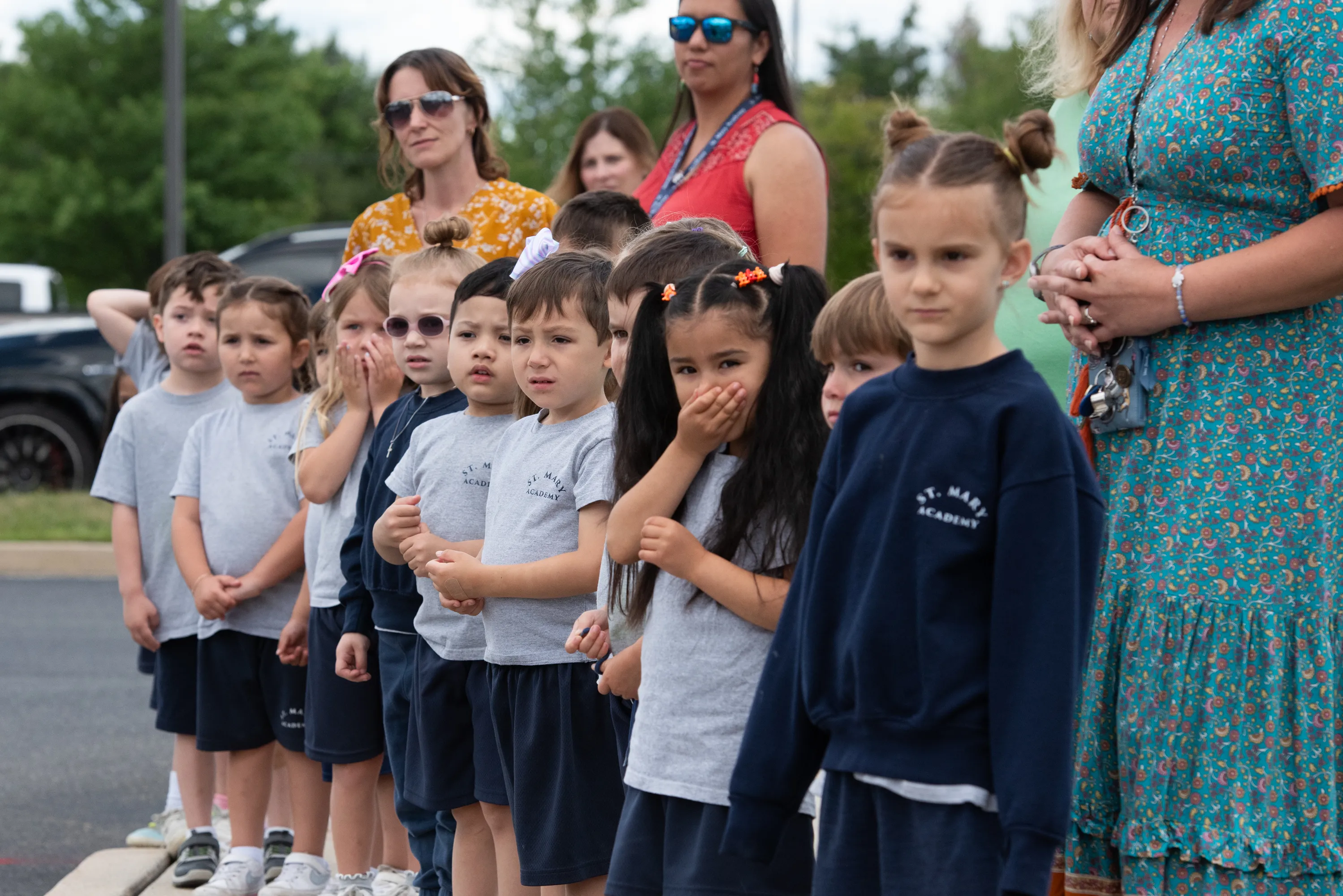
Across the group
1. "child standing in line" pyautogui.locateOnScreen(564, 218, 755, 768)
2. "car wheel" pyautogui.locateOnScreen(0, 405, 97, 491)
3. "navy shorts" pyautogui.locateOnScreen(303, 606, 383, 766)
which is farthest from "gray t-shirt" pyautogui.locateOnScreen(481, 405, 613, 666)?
"car wheel" pyautogui.locateOnScreen(0, 405, 97, 491)

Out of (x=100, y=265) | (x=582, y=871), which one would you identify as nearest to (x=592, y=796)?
(x=582, y=871)

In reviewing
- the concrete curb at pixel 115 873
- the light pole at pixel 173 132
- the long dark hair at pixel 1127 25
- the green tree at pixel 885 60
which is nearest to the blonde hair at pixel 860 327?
the long dark hair at pixel 1127 25

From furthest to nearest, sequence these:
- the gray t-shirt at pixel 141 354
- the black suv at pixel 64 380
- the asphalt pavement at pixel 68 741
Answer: the black suv at pixel 64 380 < the gray t-shirt at pixel 141 354 < the asphalt pavement at pixel 68 741

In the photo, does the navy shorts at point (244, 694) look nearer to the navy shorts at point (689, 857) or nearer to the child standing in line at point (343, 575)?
the child standing in line at point (343, 575)

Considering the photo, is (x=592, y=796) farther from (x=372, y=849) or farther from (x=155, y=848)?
(x=155, y=848)

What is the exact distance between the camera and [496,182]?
4.82m

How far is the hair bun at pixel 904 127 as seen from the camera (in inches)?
132

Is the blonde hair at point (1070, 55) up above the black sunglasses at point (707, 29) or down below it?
below

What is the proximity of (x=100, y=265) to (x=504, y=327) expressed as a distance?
27.6 m

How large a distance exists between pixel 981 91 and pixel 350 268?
107 ft

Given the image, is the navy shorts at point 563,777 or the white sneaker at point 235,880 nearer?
the navy shorts at point 563,777

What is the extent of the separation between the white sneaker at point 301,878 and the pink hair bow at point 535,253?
188cm

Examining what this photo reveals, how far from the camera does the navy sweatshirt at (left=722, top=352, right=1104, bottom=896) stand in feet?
6.32

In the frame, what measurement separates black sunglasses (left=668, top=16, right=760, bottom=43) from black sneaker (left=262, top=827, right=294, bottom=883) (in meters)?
2.59
